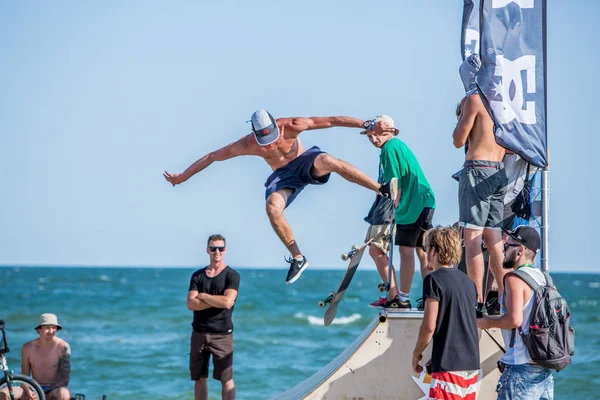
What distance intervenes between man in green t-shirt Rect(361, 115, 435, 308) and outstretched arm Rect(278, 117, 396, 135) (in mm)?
55

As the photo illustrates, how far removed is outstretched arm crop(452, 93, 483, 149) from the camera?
7723mm

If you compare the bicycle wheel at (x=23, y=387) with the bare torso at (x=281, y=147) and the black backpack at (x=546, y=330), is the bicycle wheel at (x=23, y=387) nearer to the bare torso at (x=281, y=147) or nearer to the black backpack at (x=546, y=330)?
the bare torso at (x=281, y=147)

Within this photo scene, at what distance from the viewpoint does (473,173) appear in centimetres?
767

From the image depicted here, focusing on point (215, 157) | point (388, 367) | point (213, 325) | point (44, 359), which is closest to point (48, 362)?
point (44, 359)

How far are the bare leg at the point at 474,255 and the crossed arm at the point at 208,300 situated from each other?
102 inches

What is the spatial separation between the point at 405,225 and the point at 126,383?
1528cm

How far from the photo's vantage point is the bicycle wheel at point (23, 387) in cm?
822

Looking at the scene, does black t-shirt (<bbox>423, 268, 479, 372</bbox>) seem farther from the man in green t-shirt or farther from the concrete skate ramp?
the man in green t-shirt

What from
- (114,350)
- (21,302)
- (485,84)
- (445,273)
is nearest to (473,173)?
(485,84)

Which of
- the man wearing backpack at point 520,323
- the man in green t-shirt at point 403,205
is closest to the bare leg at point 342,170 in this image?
the man in green t-shirt at point 403,205

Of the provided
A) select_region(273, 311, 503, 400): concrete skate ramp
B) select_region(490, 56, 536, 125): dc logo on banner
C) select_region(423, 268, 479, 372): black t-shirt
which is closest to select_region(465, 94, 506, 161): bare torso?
select_region(490, 56, 536, 125): dc logo on banner

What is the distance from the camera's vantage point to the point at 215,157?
9031mm

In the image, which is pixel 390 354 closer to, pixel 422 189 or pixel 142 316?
pixel 422 189

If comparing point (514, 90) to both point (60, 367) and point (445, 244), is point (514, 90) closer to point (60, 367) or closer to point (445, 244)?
point (445, 244)
